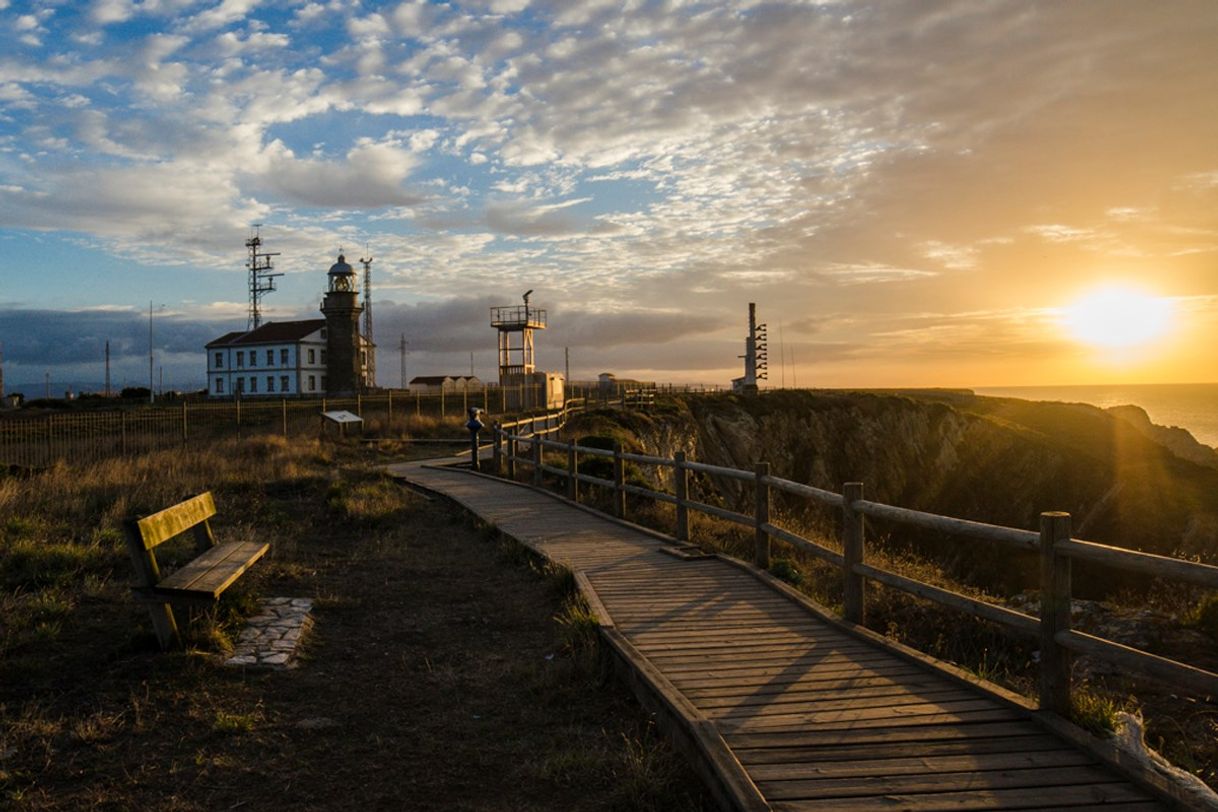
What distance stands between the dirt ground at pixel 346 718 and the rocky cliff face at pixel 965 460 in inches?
1155

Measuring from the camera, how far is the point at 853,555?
6738mm

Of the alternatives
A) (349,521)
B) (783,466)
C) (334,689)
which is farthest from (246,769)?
(783,466)

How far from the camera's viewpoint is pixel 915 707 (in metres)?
4.83

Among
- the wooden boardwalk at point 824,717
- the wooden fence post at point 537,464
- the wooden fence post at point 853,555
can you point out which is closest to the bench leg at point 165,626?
the wooden boardwalk at point 824,717

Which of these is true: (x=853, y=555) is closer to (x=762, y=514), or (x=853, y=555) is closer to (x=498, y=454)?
(x=762, y=514)

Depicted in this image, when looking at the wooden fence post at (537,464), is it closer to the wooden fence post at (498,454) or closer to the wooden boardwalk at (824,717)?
the wooden fence post at (498,454)

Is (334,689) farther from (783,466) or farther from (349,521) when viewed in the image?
(783,466)

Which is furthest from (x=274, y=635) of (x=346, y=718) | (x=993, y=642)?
(x=993, y=642)

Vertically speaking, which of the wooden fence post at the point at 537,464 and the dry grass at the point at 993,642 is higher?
the wooden fence post at the point at 537,464

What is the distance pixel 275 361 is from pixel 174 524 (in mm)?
71848

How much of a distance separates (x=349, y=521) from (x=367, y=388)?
66670mm

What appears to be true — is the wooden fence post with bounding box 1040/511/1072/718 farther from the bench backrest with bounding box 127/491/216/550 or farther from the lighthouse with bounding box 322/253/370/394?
the lighthouse with bounding box 322/253/370/394

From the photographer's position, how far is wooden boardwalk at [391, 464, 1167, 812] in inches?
149

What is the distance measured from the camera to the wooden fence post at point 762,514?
29.0 feet
